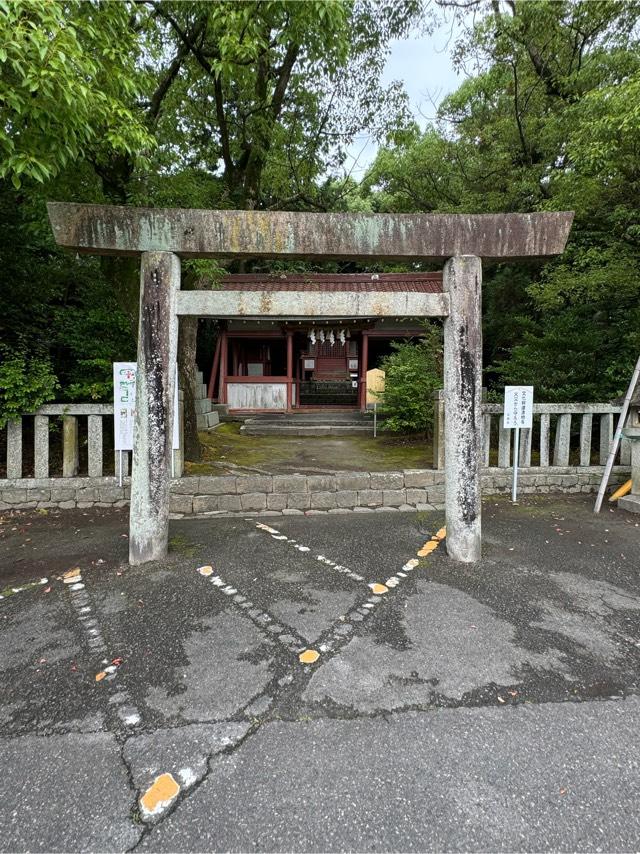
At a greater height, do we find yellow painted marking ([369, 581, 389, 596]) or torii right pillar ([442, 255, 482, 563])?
torii right pillar ([442, 255, 482, 563])

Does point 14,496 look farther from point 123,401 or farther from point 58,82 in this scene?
point 58,82

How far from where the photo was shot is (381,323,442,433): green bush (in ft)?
29.2

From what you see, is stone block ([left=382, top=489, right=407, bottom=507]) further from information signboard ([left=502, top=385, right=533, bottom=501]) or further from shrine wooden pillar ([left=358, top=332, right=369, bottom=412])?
shrine wooden pillar ([left=358, top=332, right=369, bottom=412])

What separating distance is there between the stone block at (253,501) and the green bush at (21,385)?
2.79 metres

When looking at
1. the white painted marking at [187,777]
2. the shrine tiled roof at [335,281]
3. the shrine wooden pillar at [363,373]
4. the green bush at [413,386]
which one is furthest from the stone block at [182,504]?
the shrine wooden pillar at [363,373]

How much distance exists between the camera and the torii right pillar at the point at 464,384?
3828 millimetres

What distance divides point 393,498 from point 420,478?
1.61ft

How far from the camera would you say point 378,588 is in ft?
11.6

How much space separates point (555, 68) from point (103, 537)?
12642 millimetres

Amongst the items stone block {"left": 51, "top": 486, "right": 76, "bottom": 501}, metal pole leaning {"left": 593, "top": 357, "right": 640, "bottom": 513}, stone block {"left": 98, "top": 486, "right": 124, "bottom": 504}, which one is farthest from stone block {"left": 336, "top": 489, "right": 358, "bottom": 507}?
stone block {"left": 51, "top": 486, "right": 76, "bottom": 501}

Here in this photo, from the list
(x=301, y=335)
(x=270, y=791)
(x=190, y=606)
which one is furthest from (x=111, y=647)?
(x=301, y=335)

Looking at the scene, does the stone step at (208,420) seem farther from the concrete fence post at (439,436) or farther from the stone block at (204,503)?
the concrete fence post at (439,436)

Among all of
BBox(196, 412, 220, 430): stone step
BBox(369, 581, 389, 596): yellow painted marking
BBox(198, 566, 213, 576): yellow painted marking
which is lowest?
BBox(198, 566, 213, 576): yellow painted marking

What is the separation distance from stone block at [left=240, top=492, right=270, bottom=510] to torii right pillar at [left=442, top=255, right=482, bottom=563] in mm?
2601
